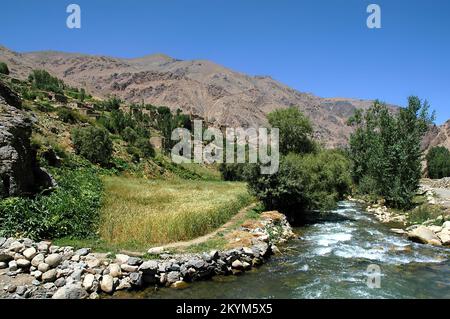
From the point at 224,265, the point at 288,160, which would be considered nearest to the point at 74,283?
the point at 224,265

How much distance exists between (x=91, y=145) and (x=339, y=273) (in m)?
31.2

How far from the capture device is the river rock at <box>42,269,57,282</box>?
12414mm

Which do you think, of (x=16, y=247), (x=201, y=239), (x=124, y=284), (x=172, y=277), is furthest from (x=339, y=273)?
(x=16, y=247)

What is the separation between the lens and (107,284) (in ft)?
41.0

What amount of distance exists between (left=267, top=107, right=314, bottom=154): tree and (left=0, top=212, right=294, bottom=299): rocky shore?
2035 cm

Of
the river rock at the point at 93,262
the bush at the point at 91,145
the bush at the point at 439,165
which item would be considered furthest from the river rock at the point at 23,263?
the bush at the point at 439,165

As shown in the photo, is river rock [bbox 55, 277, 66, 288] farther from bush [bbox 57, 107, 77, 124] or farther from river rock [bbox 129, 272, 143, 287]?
bush [bbox 57, 107, 77, 124]

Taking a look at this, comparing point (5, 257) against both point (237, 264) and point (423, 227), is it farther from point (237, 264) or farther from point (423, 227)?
point (423, 227)

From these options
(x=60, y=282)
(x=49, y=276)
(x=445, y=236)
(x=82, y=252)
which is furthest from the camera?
(x=445, y=236)

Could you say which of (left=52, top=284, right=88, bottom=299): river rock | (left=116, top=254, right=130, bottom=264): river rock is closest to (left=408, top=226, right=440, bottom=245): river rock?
(left=116, top=254, right=130, bottom=264): river rock

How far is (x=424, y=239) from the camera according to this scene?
21094 millimetres

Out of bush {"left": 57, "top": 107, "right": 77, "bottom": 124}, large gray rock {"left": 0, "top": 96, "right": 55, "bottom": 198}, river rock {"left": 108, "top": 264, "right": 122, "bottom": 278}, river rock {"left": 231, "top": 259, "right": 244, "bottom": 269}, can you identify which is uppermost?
bush {"left": 57, "top": 107, "right": 77, "bottom": 124}
